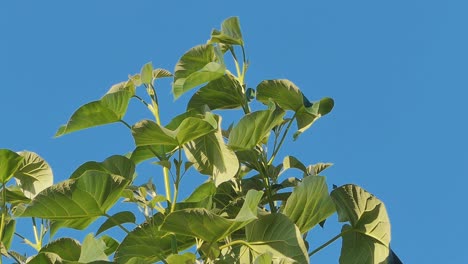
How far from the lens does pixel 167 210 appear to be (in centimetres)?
171

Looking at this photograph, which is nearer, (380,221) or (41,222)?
(380,221)

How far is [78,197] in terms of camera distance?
1.67 metres

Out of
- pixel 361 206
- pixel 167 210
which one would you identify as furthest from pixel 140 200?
pixel 361 206

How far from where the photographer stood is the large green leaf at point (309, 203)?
64.8 inches

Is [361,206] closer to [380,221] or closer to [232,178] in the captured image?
[380,221]

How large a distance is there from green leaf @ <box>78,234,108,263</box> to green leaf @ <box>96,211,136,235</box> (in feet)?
0.60

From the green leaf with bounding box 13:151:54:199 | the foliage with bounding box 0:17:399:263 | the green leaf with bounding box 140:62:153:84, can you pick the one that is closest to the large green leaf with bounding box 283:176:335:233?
the foliage with bounding box 0:17:399:263

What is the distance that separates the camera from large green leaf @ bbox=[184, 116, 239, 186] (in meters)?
1.73

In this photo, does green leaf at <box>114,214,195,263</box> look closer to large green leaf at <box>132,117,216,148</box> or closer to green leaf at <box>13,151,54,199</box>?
large green leaf at <box>132,117,216,148</box>

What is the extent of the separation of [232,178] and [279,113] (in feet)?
0.66

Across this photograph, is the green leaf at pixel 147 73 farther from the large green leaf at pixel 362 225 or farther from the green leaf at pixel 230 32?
the large green leaf at pixel 362 225

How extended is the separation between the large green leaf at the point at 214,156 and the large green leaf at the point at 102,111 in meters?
0.18

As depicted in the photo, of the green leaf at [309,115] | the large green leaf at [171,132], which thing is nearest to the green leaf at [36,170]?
the large green leaf at [171,132]

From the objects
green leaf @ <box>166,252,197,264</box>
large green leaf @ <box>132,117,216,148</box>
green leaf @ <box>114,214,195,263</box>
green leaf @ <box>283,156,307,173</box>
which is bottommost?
green leaf @ <box>166,252,197,264</box>
